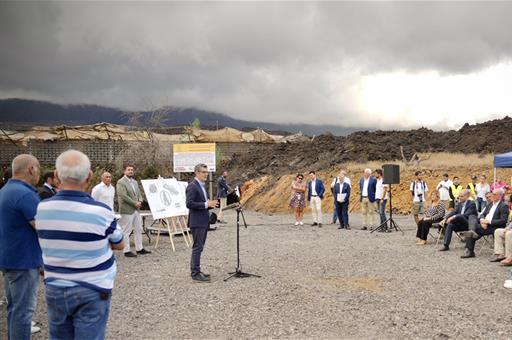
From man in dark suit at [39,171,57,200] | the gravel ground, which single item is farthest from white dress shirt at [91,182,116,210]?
man in dark suit at [39,171,57,200]

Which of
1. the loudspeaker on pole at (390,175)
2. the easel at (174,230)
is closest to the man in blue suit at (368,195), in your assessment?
the loudspeaker on pole at (390,175)

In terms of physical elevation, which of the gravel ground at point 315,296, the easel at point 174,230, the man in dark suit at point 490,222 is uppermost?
the man in dark suit at point 490,222

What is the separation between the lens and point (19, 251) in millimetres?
4379

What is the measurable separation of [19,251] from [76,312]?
1.61m

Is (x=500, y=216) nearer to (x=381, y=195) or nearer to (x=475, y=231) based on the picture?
(x=475, y=231)

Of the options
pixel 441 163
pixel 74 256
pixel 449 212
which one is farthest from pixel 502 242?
pixel 441 163

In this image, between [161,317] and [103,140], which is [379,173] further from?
[103,140]

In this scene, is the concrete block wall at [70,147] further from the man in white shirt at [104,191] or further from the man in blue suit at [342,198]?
the man in white shirt at [104,191]

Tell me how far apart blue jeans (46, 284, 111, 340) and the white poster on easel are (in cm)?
869

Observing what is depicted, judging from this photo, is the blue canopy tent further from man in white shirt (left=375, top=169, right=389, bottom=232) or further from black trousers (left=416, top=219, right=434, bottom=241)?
black trousers (left=416, top=219, right=434, bottom=241)

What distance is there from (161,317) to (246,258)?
4.38 metres

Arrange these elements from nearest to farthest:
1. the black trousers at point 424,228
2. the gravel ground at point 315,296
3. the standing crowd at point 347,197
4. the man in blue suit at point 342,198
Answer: the gravel ground at point 315,296 → the black trousers at point 424,228 → the standing crowd at point 347,197 → the man in blue suit at point 342,198

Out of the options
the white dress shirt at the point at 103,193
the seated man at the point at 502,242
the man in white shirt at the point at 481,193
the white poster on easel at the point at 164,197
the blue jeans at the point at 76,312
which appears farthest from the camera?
the man in white shirt at the point at 481,193

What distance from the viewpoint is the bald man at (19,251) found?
14.3 ft
